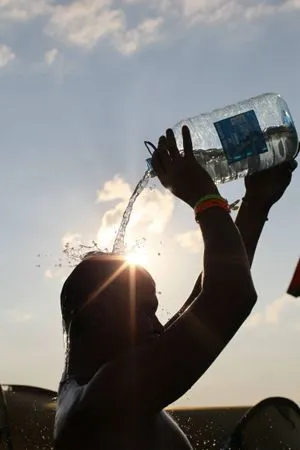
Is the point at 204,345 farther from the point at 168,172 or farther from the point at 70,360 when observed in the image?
the point at 168,172

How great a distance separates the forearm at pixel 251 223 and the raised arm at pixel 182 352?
1.13m

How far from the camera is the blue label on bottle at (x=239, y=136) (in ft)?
10.2

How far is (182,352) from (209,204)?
50cm

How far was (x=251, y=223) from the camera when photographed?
306 centimetres

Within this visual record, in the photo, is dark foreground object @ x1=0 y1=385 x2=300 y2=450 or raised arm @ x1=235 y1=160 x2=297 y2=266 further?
dark foreground object @ x1=0 y1=385 x2=300 y2=450

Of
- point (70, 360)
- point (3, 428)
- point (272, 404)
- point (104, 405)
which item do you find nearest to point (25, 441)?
point (3, 428)

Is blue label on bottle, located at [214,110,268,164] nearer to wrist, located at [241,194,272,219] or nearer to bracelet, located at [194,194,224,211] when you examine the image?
wrist, located at [241,194,272,219]

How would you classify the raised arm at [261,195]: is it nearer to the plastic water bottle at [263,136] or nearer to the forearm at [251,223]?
the forearm at [251,223]

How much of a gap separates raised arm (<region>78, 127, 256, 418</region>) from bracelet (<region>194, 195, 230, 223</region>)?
0.19 meters

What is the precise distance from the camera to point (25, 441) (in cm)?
353

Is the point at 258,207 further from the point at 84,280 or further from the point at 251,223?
the point at 84,280

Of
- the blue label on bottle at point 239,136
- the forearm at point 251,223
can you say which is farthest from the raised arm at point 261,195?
the blue label on bottle at point 239,136

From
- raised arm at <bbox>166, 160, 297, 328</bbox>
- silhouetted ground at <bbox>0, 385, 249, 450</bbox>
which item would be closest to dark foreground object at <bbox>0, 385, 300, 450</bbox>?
silhouetted ground at <bbox>0, 385, 249, 450</bbox>

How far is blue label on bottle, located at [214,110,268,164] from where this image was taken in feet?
10.2
